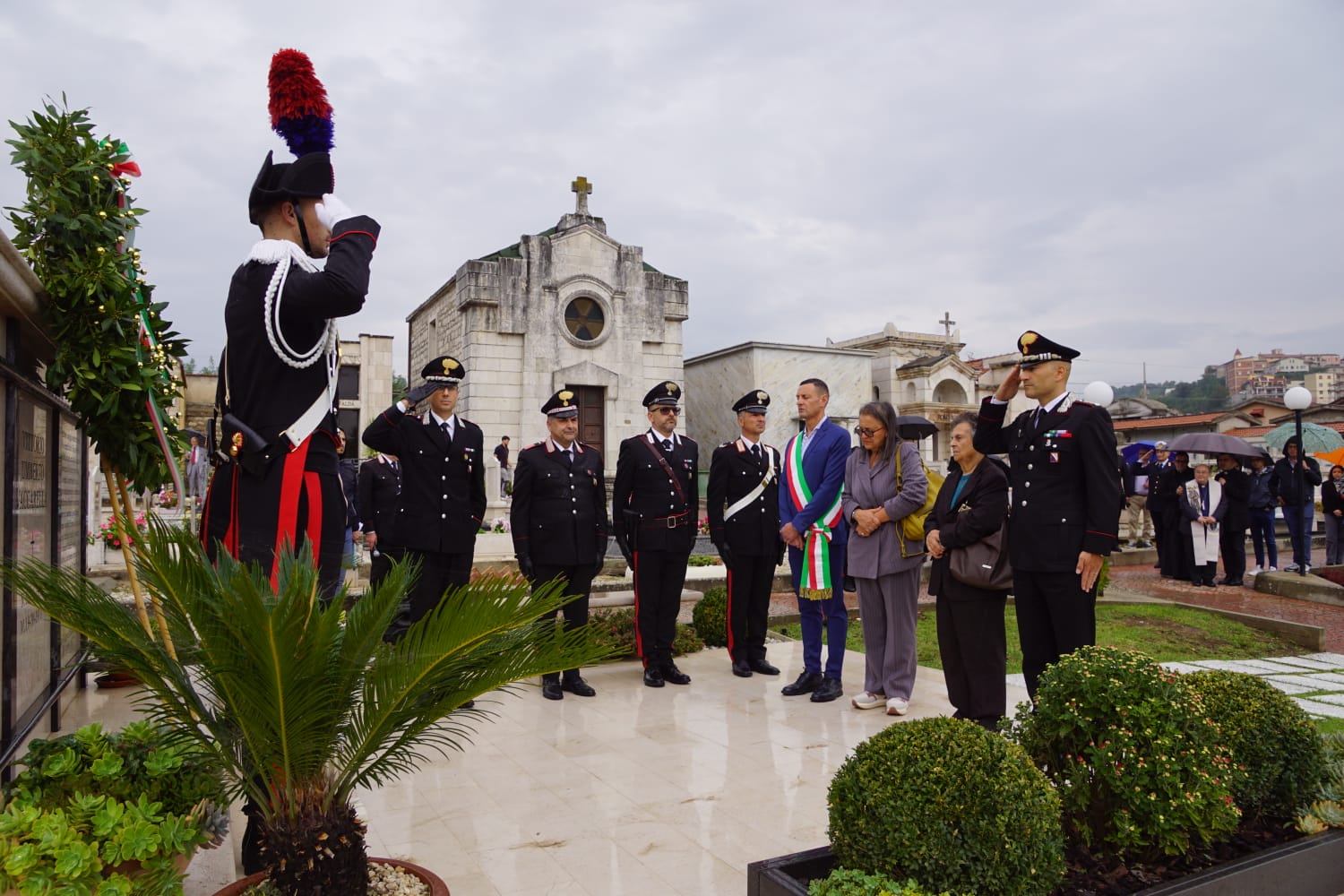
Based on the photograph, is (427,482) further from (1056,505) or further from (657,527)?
(1056,505)

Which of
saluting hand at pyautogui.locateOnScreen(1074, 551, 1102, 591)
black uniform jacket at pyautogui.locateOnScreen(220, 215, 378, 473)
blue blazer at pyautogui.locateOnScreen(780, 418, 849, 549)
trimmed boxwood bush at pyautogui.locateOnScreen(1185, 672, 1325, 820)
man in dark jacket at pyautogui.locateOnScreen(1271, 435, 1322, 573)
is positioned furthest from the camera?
man in dark jacket at pyautogui.locateOnScreen(1271, 435, 1322, 573)

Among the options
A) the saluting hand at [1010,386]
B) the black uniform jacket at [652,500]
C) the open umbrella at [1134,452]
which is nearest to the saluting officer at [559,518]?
the black uniform jacket at [652,500]

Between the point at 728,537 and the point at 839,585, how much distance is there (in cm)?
96

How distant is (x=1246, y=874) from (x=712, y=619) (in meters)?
5.08

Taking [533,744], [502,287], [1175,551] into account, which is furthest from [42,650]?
[502,287]

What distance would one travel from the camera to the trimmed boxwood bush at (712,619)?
784 cm

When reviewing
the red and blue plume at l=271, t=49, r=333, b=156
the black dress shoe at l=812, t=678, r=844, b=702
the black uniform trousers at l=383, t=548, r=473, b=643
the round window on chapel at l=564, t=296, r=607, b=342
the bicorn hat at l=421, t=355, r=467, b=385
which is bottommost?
the black dress shoe at l=812, t=678, r=844, b=702

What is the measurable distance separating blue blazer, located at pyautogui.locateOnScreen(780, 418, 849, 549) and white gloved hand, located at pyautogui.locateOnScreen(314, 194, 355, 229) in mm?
3840

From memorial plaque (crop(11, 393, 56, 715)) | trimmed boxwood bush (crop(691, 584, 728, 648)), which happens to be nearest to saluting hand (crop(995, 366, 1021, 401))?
trimmed boxwood bush (crop(691, 584, 728, 648))

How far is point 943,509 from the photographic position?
17.6 feet

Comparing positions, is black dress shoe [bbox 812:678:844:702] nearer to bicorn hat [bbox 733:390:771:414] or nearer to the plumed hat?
bicorn hat [bbox 733:390:771:414]

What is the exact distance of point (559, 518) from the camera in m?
6.54

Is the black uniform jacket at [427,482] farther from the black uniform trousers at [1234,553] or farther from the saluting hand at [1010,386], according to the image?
the black uniform trousers at [1234,553]

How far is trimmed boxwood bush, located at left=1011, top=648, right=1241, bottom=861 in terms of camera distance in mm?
3059
